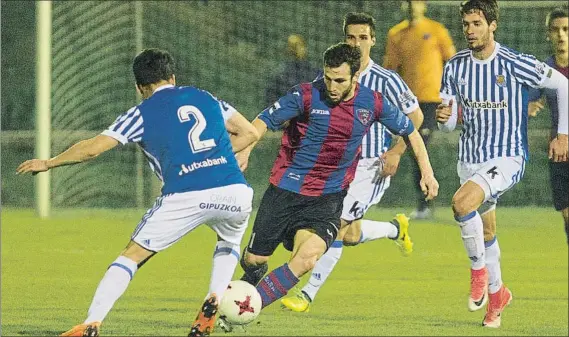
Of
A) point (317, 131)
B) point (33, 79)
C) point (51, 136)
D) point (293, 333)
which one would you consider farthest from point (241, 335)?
point (33, 79)

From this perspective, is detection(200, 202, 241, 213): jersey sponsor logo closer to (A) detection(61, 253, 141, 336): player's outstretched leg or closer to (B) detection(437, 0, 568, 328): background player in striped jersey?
(A) detection(61, 253, 141, 336): player's outstretched leg

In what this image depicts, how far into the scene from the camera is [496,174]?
9273 mm

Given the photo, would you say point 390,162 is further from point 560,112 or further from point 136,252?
point 136,252

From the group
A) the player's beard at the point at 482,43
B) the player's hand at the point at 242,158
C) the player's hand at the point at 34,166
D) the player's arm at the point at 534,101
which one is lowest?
the player's hand at the point at 242,158

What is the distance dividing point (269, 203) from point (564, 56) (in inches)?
113

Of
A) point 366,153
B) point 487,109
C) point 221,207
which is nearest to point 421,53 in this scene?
point 366,153

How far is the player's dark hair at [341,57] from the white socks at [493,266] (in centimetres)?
228

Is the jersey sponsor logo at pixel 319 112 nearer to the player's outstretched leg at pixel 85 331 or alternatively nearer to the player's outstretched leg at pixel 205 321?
the player's outstretched leg at pixel 205 321

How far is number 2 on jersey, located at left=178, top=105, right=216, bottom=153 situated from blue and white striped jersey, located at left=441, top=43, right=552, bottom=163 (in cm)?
223

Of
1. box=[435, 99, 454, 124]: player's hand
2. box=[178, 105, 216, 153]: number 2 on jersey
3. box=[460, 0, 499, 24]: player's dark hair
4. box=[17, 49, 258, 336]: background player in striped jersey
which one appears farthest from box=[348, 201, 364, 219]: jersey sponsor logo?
box=[178, 105, 216, 153]: number 2 on jersey

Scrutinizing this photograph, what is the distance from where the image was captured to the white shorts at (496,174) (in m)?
9.23

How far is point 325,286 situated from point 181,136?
4917 mm

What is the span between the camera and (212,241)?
16.0m

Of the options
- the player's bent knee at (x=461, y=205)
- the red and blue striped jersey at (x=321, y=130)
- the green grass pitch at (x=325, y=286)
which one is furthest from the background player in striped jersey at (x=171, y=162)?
the player's bent knee at (x=461, y=205)
